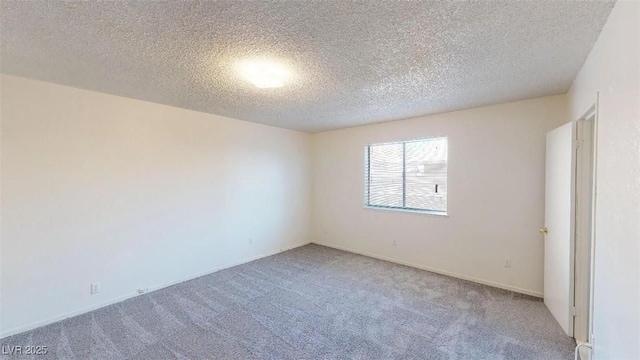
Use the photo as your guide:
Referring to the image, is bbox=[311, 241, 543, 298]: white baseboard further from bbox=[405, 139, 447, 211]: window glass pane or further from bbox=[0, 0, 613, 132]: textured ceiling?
bbox=[0, 0, 613, 132]: textured ceiling

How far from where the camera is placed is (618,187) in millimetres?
1382

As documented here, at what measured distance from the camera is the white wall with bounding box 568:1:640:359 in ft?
3.89

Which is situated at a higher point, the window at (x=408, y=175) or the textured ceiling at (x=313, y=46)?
the textured ceiling at (x=313, y=46)

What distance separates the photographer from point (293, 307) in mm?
2896

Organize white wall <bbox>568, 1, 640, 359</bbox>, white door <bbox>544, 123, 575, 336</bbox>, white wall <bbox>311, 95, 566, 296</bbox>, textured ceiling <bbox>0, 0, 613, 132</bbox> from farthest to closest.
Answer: white wall <bbox>311, 95, 566, 296</bbox> < white door <bbox>544, 123, 575, 336</bbox> < textured ceiling <bbox>0, 0, 613, 132</bbox> < white wall <bbox>568, 1, 640, 359</bbox>

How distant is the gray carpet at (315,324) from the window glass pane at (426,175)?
1165mm

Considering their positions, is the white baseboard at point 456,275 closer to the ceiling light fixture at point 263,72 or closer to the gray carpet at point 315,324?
the gray carpet at point 315,324

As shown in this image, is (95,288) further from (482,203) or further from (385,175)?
(482,203)

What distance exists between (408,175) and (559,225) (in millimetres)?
2113

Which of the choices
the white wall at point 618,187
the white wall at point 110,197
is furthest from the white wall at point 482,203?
the white wall at point 110,197

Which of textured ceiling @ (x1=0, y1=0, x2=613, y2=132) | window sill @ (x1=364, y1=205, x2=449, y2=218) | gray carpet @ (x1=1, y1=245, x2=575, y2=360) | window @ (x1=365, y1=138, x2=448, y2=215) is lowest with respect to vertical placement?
gray carpet @ (x1=1, y1=245, x2=575, y2=360)

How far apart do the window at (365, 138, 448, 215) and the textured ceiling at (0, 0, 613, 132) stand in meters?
1.18

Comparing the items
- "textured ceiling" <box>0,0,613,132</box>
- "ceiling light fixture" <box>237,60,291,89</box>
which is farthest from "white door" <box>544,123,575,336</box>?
"ceiling light fixture" <box>237,60,291,89</box>

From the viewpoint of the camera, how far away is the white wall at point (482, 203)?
3.15 metres
